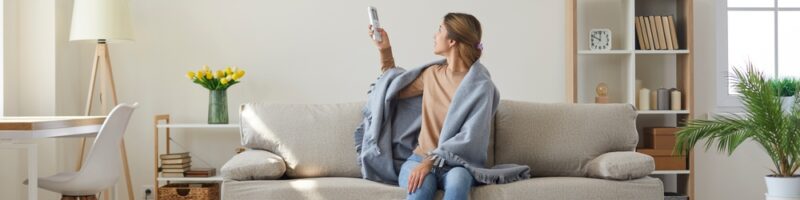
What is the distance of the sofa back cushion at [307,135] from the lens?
12.9ft

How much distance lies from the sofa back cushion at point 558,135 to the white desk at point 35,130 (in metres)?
1.73

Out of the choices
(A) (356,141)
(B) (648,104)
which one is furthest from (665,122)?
(A) (356,141)

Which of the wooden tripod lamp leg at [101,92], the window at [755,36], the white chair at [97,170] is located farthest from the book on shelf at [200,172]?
the window at [755,36]

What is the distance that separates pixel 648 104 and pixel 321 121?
2.17 meters

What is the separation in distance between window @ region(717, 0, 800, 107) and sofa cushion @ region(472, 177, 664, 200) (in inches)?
87.1

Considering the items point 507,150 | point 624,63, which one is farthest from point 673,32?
point 507,150

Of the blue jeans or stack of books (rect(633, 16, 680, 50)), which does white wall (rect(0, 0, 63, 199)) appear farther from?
stack of books (rect(633, 16, 680, 50))

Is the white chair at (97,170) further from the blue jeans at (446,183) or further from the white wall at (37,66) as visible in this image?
the blue jeans at (446,183)

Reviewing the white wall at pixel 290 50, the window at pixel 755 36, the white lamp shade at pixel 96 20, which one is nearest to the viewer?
the white lamp shade at pixel 96 20

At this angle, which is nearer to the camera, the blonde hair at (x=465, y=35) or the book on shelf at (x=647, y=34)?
the blonde hair at (x=465, y=35)

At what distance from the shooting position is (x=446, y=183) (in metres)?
3.46

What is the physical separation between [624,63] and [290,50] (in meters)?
1.94

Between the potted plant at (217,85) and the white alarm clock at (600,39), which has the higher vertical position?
the white alarm clock at (600,39)

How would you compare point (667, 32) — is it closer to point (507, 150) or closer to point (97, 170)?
point (507, 150)
